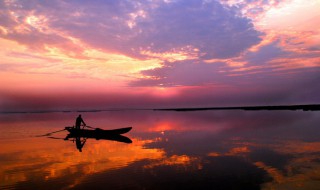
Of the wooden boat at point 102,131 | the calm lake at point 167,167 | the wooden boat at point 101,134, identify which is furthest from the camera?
the wooden boat at point 102,131

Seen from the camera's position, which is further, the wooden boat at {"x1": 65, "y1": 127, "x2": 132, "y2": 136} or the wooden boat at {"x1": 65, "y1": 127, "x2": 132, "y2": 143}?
the wooden boat at {"x1": 65, "y1": 127, "x2": 132, "y2": 136}

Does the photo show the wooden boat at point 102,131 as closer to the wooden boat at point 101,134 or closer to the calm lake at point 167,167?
the wooden boat at point 101,134

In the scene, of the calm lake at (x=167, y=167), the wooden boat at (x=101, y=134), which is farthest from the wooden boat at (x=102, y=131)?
the calm lake at (x=167, y=167)

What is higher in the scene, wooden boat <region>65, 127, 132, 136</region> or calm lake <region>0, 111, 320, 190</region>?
wooden boat <region>65, 127, 132, 136</region>

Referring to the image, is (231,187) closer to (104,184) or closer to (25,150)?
(104,184)

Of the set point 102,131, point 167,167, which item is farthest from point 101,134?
point 167,167

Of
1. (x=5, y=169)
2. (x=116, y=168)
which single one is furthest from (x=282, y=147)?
(x=5, y=169)

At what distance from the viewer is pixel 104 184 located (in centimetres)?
1239

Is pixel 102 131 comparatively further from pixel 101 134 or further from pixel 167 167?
pixel 167 167

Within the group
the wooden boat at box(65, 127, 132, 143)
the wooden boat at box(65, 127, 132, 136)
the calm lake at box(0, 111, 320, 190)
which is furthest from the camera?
the wooden boat at box(65, 127, 132, 136)

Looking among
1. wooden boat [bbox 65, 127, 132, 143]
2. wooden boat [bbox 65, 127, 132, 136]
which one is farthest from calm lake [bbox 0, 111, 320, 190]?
wooden boat [bbox 65, 127, 132, 136]

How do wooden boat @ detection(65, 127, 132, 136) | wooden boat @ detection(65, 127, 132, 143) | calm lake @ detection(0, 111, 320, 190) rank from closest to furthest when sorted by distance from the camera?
1. calm lake @ detection(0, 111, 320, 190)
2. wooden boat @ detection(65, 127, 132, 143)
3. wooden boat @ detection(65, 127, 132, 136)

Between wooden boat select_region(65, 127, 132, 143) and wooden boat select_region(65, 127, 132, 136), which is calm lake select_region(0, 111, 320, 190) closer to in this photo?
wooden boat select_region(65, 127, 132, 143)

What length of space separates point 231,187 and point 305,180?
3.68 m
